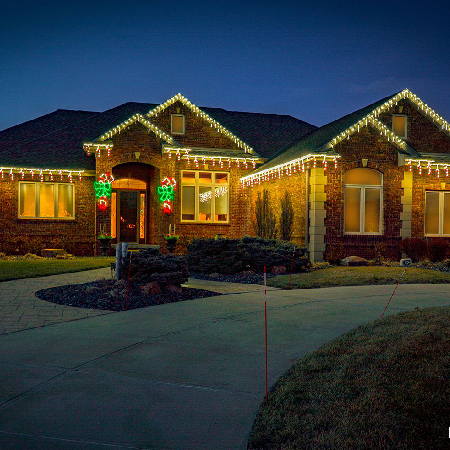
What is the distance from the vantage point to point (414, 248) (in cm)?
1747

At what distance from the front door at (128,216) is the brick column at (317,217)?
8.82 metres

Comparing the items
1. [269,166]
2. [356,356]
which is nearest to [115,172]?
[269,166]

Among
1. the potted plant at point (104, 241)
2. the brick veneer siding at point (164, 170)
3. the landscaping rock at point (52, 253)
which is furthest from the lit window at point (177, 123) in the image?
the landscaping rock at point (52, 253)

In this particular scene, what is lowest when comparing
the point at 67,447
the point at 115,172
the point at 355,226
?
the point at 67,447

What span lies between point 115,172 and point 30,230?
420 cm

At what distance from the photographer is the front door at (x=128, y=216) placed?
23.0 m

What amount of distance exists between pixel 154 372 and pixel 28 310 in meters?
4.06

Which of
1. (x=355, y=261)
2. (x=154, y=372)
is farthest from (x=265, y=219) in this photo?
(x=154, y=372)

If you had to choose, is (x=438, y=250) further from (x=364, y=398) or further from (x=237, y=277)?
(x=364, y=398)

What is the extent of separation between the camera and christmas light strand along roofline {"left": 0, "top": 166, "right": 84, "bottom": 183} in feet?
68.9

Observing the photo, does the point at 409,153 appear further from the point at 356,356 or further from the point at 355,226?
the point at 356,356

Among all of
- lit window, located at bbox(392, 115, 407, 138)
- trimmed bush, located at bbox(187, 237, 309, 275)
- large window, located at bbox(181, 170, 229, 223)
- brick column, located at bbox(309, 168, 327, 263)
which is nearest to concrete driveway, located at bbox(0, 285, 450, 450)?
trimmed bush, located at bbox(187, 237, 309, 275)

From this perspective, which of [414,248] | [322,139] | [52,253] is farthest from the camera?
[52,253]

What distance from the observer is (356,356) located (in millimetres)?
5488
